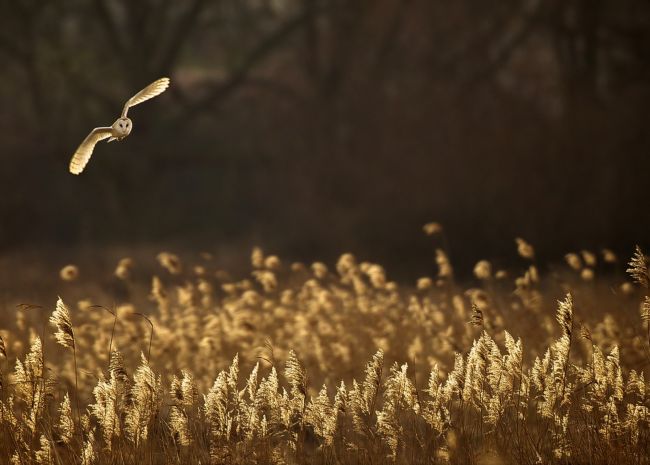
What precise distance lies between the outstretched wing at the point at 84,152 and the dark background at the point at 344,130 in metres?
9.36

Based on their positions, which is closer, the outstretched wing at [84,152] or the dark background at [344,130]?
the outstretched wing at [84,152]

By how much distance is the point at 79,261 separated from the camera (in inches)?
584

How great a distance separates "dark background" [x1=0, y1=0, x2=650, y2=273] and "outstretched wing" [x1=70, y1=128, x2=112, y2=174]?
369 inches

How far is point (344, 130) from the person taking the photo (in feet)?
55.7

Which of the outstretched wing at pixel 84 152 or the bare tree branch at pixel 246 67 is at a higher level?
Answer: the bare tree branch at pixel 246 67

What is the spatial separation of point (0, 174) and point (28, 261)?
3509mm

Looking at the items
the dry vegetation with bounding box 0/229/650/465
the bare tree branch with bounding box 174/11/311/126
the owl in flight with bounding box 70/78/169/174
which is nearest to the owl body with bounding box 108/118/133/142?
the owl in flight with bounding box 70/78/169/174

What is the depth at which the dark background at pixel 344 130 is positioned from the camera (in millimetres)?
12859

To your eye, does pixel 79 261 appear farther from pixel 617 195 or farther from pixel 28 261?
pixel 617 195

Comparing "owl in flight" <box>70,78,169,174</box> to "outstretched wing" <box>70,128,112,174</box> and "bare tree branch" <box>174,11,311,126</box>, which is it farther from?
"bare tree branch" <box>174,11,311,126</box>

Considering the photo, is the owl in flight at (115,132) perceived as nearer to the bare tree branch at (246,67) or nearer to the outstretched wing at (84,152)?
the outstretched wing at (84,152)

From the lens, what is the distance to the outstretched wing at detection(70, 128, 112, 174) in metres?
→ 3.29

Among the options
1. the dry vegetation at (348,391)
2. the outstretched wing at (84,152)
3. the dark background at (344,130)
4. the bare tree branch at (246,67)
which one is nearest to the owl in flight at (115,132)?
the outstretched wing at (84,152)

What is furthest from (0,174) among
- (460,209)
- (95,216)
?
(460,209)
